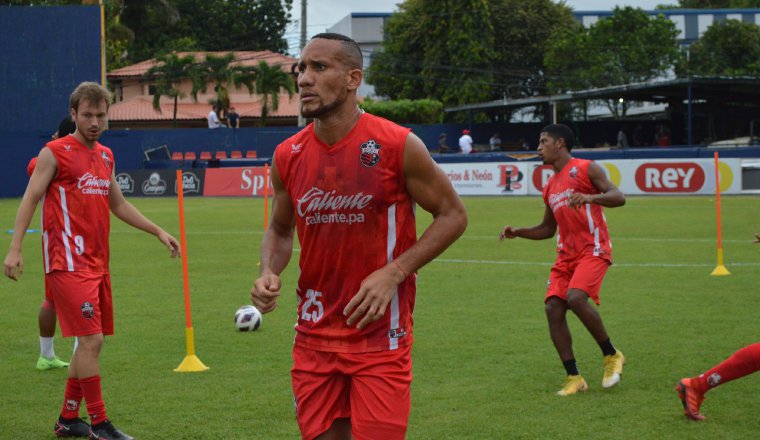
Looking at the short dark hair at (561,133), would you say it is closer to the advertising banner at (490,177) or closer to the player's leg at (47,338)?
the player's leg at (47,338)

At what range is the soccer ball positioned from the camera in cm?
1118

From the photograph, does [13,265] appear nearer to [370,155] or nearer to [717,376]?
[370,155]

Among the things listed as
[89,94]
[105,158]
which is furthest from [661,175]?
[89,94]

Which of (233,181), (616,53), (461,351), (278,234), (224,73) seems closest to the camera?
(278,234)

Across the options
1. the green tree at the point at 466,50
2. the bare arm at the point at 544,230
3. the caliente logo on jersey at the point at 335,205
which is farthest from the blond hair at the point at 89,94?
the green tree at the point at 466,50

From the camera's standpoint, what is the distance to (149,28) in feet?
256

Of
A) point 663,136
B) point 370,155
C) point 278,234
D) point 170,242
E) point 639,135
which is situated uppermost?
point 639,135

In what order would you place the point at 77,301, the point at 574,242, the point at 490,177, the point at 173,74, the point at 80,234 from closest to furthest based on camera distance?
the point at 77,301
the point at 80,234
the point at 574,242
the point at 490,177
the point at 173,74

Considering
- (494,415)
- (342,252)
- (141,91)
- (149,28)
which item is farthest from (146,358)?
(141,91)

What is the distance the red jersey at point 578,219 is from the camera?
28.3 ft

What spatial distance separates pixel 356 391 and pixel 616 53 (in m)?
71.0

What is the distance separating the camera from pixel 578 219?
341 inches

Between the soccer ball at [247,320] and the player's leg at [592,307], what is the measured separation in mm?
4046

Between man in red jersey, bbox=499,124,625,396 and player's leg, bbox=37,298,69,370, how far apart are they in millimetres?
3820
